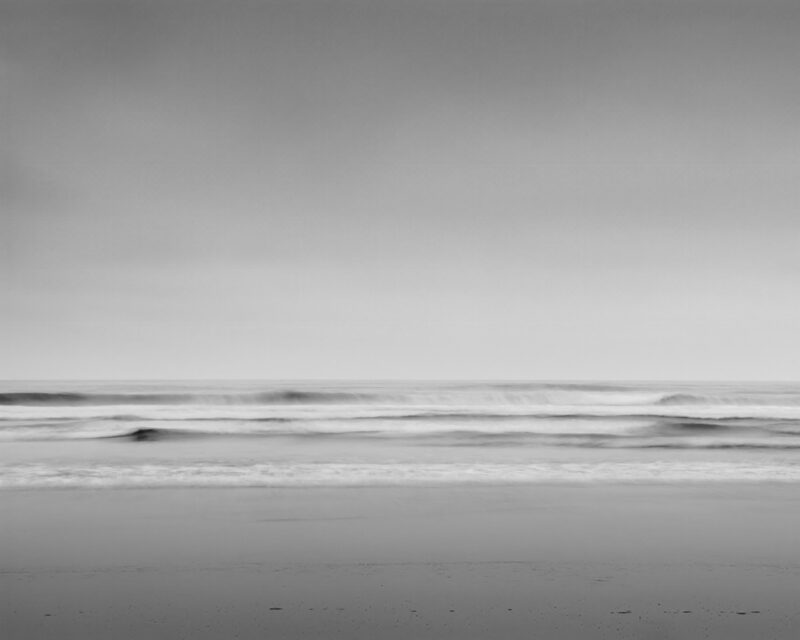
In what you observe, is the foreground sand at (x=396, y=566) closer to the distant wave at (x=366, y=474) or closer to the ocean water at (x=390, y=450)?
the distant wave at (x=366, y=474)

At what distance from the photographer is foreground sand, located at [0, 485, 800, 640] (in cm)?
321

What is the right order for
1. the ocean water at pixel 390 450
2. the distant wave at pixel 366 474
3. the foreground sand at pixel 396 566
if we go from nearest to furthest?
the foreground sand at pixel 396 566 → the distant wave at pixel 366 474 → the ocean water at pixel 390 450

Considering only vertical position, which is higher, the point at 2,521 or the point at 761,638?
the point at 2,521

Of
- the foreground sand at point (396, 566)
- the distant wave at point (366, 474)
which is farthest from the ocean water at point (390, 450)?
the foreground sand at point (396, 566)

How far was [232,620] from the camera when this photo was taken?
3223mm

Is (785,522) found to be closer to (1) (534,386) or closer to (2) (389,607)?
(2) (389,607)

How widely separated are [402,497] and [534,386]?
138ft

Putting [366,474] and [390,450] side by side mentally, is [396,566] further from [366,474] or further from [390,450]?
[390,450]

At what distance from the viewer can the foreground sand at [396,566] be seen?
10.5 ft

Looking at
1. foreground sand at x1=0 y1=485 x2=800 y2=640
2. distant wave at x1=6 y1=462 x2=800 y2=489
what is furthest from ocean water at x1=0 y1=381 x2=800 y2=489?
foreground sand at x1=0 y1=485 x2=800 y2=640

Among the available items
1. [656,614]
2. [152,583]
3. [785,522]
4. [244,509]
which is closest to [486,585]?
[656,614]

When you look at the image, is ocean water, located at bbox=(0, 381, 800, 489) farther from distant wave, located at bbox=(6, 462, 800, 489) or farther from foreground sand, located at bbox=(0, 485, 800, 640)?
foreground sand, located at bbox=(0, 485, 800, 640)

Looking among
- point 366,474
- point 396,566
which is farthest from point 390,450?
point 396,566

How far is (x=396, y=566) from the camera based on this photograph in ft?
13.8
